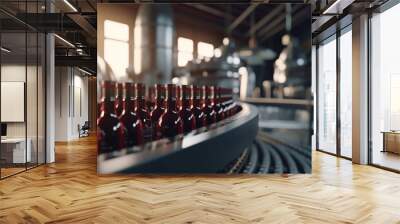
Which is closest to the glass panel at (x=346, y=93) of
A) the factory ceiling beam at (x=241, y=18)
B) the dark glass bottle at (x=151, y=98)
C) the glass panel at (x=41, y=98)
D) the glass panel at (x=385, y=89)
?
the glass panel at (x=385, y=89)

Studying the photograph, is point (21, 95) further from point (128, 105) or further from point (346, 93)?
point (346, 93)

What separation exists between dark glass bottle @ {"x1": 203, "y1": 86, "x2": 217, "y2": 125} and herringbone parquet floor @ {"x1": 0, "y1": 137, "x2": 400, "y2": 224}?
36.2 inches

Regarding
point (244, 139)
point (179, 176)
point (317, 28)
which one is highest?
point (317, 28)

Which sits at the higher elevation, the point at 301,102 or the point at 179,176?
the point at 301,102

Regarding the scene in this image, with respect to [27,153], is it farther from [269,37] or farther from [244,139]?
[269,37]

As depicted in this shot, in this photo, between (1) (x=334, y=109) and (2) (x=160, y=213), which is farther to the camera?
(1) (x=334, y=109)

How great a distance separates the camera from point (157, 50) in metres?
5.47

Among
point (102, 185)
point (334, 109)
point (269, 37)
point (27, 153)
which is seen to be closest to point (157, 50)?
point (269, 37)

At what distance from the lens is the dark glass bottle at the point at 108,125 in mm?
5398

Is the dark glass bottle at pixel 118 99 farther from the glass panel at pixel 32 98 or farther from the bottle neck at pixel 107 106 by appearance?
the glass panel at pixel 32 98

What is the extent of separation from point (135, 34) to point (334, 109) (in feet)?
18.1

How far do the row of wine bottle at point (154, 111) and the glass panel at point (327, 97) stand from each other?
4.42 meters

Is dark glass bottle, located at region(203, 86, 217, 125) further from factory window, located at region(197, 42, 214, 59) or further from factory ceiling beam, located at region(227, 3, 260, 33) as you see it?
factory ceiling beam, located at region(227, 3, 260, 33)

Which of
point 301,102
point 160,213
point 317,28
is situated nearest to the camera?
point 160,213
